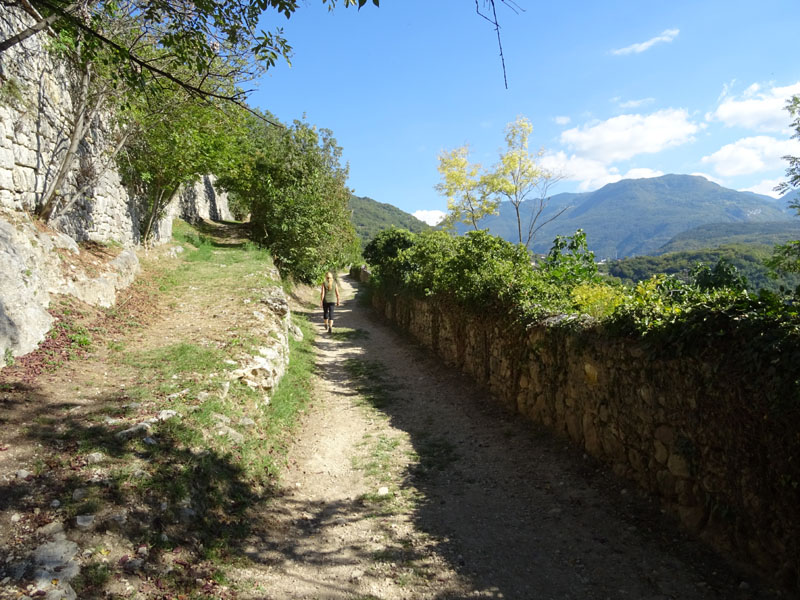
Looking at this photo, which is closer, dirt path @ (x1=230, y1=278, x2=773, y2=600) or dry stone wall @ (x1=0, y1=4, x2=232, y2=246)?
dirt path @ (x1=230, y1=278, x2=773, y2=600)

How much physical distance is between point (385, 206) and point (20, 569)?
143 meters

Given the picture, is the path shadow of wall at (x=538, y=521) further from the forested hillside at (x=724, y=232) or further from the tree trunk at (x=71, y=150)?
the forested hillside at (x=724, y=232)

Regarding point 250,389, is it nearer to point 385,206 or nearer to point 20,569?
point 20,569

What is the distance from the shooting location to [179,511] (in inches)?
137

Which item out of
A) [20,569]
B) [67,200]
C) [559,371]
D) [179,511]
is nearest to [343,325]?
[67,200]

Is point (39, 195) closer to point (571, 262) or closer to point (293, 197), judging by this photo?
point (571, 262)

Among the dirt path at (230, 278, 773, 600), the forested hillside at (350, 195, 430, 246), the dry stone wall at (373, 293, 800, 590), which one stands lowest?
the dirt path at (230, 278, 773, 600)

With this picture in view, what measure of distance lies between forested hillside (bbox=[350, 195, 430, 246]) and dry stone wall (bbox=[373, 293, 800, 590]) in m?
81.5

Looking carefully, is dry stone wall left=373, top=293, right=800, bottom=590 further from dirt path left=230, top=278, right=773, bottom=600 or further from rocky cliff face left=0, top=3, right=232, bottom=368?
rocky cliff face left=0, top=3, right=232, bottom=368

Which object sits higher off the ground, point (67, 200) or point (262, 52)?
point (262, 52)

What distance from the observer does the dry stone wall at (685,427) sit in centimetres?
285

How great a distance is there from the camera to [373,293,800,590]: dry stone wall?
112 inches

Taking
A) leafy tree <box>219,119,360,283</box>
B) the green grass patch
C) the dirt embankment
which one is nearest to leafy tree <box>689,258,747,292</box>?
the dirt embankment

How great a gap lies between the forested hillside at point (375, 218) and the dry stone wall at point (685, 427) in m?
81.5
